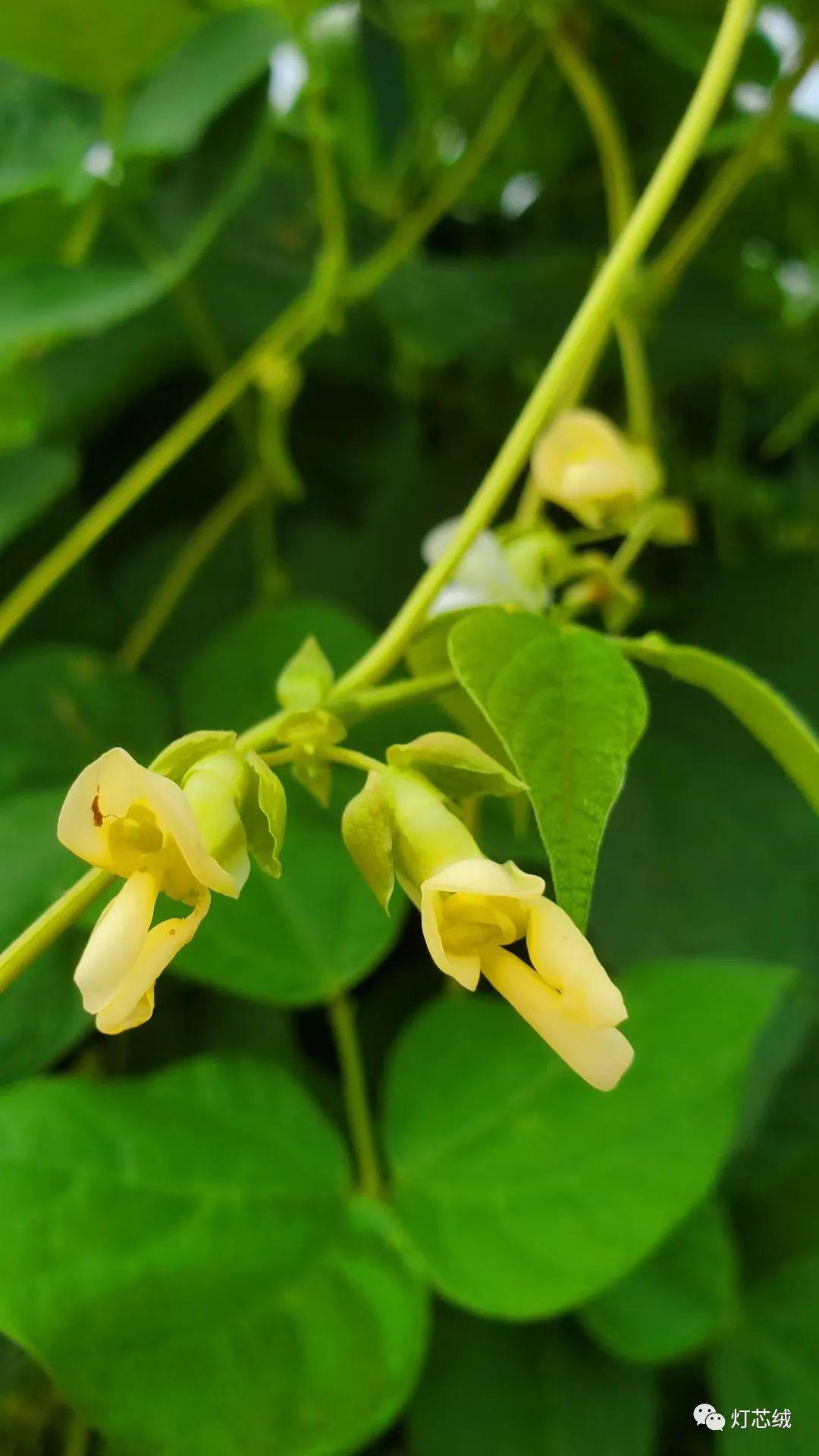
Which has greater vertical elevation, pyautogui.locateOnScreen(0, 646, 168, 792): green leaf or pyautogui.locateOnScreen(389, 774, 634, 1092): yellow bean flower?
pyautogui.locateOnScreen(389, 774, 634, 1092): yellow bean flower

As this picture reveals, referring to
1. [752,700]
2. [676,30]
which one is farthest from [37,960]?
[676,30]

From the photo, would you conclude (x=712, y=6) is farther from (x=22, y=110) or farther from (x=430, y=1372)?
(x=430, y=1372)

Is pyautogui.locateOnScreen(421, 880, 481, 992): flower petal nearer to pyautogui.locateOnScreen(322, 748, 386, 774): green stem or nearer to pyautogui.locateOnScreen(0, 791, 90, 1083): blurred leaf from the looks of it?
pyautogui.locateOnScreen(322, 748, 386, 774): green stem

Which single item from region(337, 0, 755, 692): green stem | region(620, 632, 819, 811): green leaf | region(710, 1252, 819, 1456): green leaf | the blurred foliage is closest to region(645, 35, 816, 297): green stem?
the blurred foliage

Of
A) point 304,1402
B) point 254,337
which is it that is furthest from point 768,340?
point 304,1402

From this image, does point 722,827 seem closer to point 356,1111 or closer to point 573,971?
point 356,1111

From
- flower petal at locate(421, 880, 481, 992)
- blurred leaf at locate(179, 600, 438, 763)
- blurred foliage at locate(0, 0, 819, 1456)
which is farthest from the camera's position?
blurred leaf at locate(179, 600, 438, 763)

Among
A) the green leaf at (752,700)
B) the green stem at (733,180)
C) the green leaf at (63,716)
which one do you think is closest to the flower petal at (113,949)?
the green leaf at (752,700)

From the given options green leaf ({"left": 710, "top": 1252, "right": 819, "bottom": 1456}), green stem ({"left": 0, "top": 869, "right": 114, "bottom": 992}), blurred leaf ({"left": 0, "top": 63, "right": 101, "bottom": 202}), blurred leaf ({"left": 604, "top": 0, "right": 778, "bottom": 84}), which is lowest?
green leaf ({"left": 710, "top": 1252, "right": 819, "bottom": 1456})
